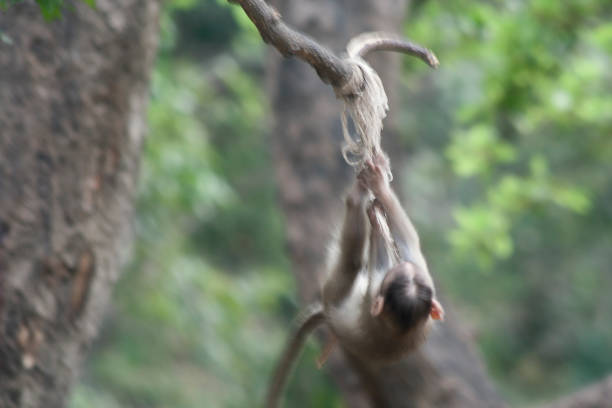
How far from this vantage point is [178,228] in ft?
35.6

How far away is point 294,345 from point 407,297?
51.7 inches

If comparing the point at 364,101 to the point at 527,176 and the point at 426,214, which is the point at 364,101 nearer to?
the point at 527,176

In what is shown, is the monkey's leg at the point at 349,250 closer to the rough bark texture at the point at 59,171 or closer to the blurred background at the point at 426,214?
the rough bark texture at the point at 59,171

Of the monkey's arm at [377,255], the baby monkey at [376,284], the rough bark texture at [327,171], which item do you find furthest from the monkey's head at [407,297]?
the rough bark texture at [327,171]

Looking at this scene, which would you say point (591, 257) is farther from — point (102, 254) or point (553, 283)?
point (102, 254)

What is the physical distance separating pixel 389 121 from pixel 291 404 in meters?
4.01

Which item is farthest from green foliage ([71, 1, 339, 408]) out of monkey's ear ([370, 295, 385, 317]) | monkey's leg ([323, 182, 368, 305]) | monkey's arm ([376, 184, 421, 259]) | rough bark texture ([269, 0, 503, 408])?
monkey's ear ([370, 295, 385, 317])

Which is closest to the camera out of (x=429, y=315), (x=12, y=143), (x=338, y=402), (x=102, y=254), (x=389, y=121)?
(x=429, y=315)

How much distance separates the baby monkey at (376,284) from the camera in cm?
328

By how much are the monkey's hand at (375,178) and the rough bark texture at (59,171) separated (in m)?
1.34

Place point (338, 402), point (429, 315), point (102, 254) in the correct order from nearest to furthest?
1. point (429, 315)
2. point (102, 254)
3. point (338, 402)

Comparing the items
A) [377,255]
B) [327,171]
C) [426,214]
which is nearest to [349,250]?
[377,255]

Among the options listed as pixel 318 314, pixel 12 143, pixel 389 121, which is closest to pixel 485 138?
pixel 389 121

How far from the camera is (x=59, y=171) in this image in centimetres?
384
